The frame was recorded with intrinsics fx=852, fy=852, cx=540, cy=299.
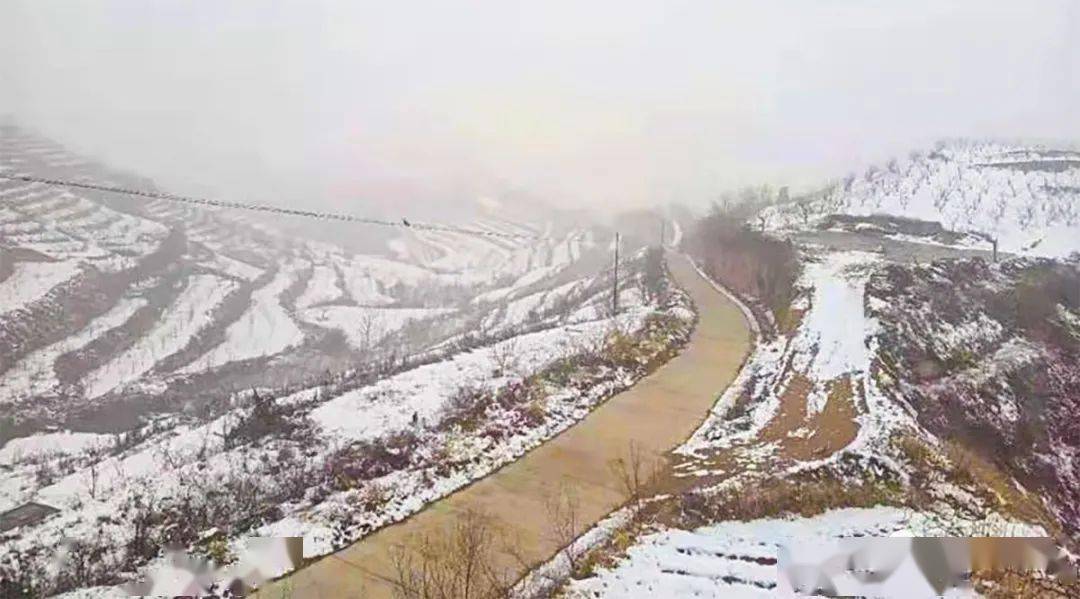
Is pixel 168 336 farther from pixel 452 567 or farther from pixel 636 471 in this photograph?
pixel 452 567

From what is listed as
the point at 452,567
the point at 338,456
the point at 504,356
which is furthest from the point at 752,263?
the point at 452,567

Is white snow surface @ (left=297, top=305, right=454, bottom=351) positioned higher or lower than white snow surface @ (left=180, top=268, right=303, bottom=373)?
lower

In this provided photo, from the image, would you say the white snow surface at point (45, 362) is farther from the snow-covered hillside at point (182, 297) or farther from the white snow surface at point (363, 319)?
the white snow surface at point (363, 319)

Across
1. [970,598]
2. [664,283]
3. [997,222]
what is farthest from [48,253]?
[970,598]

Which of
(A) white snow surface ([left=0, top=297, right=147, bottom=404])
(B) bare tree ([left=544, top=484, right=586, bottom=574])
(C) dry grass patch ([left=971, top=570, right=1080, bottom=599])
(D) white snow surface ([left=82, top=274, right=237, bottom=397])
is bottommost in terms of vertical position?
(D) white snow surface ([left=82, top=274, right=237, bottom=397])

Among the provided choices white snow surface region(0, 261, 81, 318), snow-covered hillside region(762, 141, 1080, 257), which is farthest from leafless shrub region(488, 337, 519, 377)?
white snow surface region(0, 261, 81, 318)

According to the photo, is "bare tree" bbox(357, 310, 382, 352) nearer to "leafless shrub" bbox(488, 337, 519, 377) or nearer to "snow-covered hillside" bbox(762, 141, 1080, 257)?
"snow-covered hillside" bbox(762, 141, 1080, 257)

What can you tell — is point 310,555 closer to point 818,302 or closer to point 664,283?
point 818,302
